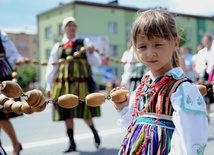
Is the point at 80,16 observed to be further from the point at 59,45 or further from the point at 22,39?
the point at 22,39

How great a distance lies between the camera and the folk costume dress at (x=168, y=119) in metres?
1.38

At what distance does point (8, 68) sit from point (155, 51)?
7.23ft

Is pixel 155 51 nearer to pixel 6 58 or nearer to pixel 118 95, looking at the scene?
pixel 118 95

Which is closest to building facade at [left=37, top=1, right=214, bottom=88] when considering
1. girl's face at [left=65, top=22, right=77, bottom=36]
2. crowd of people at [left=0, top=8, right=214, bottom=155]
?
girl's face at [left=65, top=22, right=77, bottom=36]

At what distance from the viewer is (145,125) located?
1574mm

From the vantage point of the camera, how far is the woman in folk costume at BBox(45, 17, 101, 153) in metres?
3.86

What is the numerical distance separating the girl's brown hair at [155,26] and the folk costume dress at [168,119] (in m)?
0.19

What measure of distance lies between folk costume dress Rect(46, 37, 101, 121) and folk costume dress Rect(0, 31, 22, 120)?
569 millimetres

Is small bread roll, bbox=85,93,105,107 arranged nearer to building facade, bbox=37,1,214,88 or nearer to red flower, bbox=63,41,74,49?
red flower, bbox=63,41,74,49

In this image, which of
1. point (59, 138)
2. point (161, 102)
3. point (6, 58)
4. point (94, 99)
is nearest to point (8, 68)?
point (6, 58)

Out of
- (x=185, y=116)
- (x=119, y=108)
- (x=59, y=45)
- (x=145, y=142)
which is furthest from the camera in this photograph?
(x=59, y=45)

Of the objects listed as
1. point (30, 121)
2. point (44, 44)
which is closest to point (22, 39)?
point (44, 44)

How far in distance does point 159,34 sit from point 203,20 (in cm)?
3487

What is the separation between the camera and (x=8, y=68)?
11.0ft
